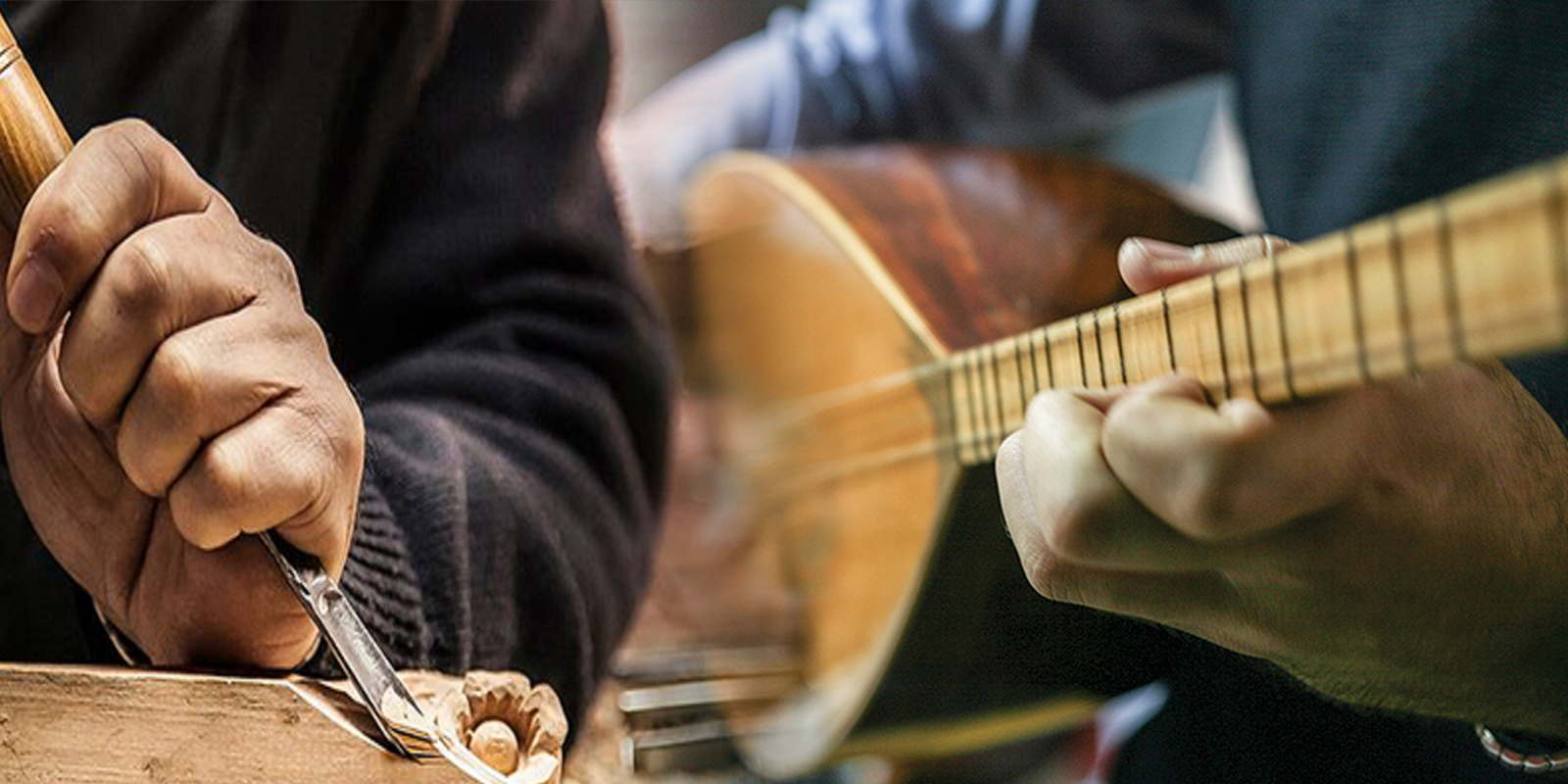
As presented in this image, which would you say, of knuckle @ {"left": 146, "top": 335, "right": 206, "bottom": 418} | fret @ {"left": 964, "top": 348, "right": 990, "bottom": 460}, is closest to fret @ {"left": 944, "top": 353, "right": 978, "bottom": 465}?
fret @ {"left": 964, "top": 348, "right": 990, "bottom": 460}

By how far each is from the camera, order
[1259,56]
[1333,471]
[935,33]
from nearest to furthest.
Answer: [1333,471], [1259,56], [935,33]

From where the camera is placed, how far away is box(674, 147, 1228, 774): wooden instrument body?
10.2 inches

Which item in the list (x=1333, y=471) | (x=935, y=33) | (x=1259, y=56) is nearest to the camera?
(x=1333, y=471)

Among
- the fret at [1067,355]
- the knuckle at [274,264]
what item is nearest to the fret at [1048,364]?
the fret at [1067,355]

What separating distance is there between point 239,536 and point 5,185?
0.05 metres

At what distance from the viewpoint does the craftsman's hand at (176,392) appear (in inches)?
8.2

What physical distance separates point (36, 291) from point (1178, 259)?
0.14m

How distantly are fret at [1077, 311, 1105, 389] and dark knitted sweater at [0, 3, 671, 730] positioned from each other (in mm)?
108

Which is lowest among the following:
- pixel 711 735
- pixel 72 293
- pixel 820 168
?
pixel 711 735

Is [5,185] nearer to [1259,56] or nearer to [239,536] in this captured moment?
[239,536]

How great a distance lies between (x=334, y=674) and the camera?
237 millimetres

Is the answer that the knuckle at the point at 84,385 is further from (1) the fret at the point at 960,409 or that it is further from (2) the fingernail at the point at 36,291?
(1) the fret at the point at 960,409

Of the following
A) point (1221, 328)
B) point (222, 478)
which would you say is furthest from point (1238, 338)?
point (222, 478)

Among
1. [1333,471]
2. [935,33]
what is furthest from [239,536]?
[935,33]
